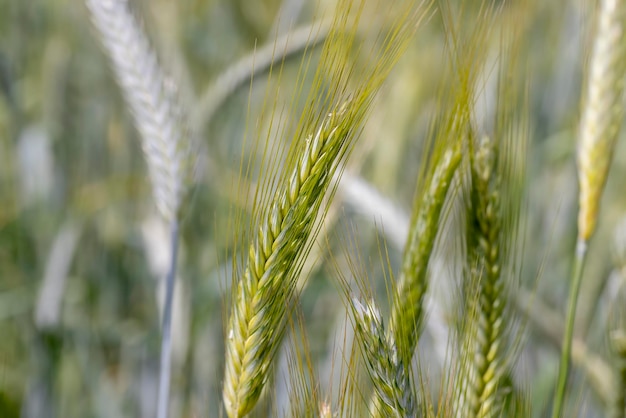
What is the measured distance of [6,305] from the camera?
4.58ft

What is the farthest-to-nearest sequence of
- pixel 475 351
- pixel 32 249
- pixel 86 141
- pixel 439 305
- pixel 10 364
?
pixel 86 141 < pixel 32 249 < pixel 10 364 < pixel 439 305 < pixel 475 351

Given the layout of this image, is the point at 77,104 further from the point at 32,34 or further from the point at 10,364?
the point at 10,364

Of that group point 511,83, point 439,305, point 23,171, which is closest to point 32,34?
point 23,171

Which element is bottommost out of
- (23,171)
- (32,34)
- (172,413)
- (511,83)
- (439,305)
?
(172,413)

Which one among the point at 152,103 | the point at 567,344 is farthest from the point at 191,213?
the point at 567,344

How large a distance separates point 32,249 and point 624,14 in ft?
4.35

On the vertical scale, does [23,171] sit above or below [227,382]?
above

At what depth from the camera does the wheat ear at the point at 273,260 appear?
58 cm

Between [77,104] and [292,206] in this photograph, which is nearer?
[292,206]

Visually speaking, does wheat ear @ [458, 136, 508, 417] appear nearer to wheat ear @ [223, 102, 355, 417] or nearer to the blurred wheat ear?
wheat ear @ [223, 102, 355, 417]

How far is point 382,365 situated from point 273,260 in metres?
0.12

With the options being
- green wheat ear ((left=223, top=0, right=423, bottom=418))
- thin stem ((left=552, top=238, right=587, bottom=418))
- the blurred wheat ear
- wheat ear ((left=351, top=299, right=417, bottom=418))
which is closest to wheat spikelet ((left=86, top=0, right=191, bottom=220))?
the blurred wheat ear

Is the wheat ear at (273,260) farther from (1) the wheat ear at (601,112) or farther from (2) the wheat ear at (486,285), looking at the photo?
(1) the wheat ear at (601,112)

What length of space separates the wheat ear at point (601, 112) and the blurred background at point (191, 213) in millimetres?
117
